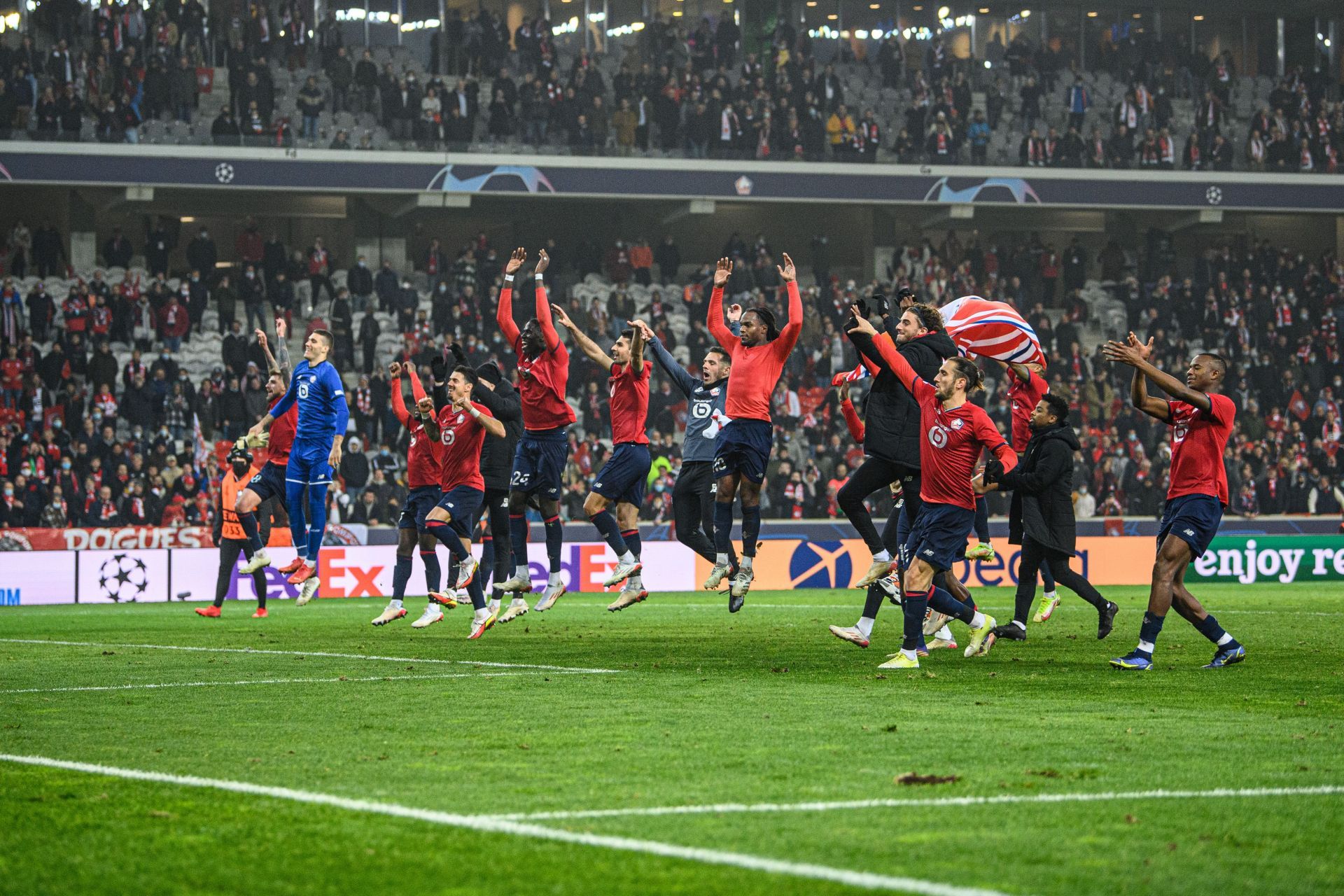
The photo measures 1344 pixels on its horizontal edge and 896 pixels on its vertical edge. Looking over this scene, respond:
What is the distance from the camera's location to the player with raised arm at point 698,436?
15398 mm

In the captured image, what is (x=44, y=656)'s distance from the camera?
13828 mm

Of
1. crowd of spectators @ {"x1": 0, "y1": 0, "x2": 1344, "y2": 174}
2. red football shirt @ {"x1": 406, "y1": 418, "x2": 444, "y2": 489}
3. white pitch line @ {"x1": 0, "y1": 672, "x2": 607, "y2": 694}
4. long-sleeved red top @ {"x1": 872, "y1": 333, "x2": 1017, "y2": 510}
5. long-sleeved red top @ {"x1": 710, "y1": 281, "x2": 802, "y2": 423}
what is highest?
crowd of spectators @ {"x1": 0, "y1": 0, "x2": 1344, "y2": 174}

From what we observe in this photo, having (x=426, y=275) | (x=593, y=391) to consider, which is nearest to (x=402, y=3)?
(x=426, y=275)

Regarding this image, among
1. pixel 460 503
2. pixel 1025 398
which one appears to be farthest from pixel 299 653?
pixel 1025 398

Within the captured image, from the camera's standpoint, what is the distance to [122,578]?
25.8 m

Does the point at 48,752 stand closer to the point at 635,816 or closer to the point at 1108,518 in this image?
the point at 635,816

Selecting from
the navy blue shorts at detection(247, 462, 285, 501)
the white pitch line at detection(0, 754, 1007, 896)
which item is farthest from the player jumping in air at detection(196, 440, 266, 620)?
the white pitch line at detection(0, 754, 1007, 896)

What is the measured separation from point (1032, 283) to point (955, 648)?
1097 inches

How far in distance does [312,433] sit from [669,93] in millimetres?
24842

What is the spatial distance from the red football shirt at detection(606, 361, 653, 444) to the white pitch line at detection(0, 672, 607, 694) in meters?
4.11

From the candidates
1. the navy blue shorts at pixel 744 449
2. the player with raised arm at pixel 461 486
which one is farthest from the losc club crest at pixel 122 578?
the navy blue shorts at pixel 744 449

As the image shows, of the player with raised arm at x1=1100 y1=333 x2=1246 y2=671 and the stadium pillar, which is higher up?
the stadium pillar

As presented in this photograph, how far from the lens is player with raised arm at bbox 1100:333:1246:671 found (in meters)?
11.8

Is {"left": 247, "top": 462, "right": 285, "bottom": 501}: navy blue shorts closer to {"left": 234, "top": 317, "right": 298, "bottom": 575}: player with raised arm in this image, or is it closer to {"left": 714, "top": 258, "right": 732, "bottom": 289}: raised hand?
{"left": 234, "top": 317, "right": 298, "bottom": 575}: player with raised arm
